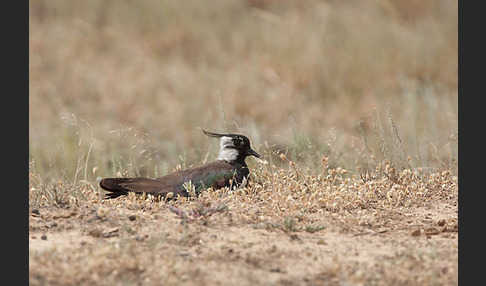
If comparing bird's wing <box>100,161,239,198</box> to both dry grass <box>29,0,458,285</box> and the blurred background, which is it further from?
the blurred background

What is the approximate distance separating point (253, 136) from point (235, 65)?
514 centimetres

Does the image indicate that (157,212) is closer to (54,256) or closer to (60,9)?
(54,256)

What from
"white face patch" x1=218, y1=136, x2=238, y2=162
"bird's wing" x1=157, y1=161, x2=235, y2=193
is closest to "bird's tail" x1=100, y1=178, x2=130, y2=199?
"bird's wing" x1=157, y1=161, x2=235, y2=193

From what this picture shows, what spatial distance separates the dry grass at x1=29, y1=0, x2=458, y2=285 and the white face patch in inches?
6.3

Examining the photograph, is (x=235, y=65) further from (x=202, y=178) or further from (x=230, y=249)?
(x=230, y=249)

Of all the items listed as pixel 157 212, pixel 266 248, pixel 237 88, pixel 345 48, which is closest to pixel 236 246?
pixel 266 248

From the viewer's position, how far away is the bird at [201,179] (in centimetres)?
619

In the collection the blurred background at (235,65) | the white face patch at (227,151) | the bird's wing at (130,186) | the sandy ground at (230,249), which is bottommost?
the sandy ground at (230,249)

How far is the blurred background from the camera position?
11852 mm

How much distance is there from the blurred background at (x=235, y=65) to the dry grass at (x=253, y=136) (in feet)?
0.11

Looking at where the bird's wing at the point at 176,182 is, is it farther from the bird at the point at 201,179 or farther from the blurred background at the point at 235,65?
the blurred background at the point at 235,65

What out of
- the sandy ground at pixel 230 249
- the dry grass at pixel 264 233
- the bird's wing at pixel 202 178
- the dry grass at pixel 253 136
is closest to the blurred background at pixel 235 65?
the dry grass at pixel 253 136

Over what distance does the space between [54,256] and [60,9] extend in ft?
35.5

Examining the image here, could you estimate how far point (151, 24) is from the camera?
47.3ft
